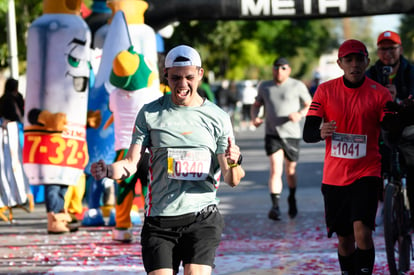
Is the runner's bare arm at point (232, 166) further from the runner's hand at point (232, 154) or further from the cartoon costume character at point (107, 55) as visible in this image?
the cartoon costume character at point (107, 55)

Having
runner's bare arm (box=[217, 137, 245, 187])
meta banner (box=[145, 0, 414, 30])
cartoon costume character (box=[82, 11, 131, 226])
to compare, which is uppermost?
meta banner (box=[145, 0, 414, 30])

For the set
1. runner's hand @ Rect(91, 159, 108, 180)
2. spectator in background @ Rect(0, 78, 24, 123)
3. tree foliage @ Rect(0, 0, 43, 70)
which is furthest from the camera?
tree foliage @ Rect(0, 0, 43, 70)

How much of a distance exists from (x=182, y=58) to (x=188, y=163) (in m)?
0.59

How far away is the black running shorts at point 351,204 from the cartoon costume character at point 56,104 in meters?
4.88

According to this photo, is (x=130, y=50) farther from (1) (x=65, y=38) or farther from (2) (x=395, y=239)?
(2) (x=395, y=239)

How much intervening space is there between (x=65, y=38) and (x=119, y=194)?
2087mm

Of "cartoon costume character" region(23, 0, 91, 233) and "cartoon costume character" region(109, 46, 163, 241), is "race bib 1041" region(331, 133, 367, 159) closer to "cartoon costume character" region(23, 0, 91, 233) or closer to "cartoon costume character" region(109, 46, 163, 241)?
"cartoon costume character" region(109, 46, 163, 241)

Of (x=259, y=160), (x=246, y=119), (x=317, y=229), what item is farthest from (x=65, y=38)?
(x=246, y=119)

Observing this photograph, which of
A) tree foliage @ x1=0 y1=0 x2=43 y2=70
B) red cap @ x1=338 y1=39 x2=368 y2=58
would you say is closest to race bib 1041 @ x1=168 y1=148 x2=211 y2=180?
red cap @ x1=338 y1=39 x2=368 y2=58

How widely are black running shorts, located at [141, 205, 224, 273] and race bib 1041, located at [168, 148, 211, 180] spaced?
8.5 inches

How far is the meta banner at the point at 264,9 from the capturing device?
15.1 m

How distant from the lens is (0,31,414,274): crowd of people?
5.50 metres

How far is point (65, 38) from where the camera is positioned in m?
11.2

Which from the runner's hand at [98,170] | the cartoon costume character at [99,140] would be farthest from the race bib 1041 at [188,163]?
the cartoon costume character at [99,140]
